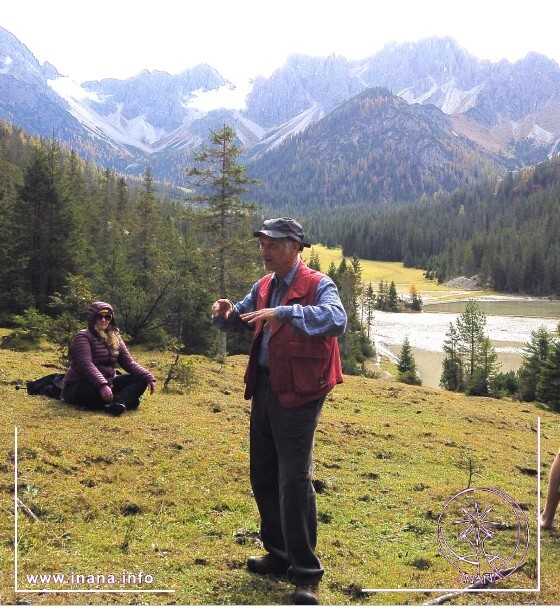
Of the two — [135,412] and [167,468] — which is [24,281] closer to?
[135,412]

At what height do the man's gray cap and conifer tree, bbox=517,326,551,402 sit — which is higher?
the man's gray cap

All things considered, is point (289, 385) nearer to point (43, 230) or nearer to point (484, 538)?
point (484, 538)

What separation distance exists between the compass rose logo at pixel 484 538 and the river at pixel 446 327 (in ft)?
129

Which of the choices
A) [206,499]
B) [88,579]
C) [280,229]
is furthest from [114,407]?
[280,229]

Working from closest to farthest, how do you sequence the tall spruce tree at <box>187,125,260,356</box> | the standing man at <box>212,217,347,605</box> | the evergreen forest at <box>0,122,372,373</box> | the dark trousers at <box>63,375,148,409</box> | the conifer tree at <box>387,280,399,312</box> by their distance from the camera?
1. the standing man at <box>212,217,347,605</box>
2. the dark trousers at <box>63,375,148,409</box>
3. the evergreen forest at <box>0,122,372,373</box>
4. the tall spruce tree at <box>187,125,260,356</box>
5. the conifer tree at <box>387,280,399,312</box>

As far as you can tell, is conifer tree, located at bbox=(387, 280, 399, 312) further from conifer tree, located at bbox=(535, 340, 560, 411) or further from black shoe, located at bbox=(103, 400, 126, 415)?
black shoe, located at bbox=(103, 400, 126, 415)

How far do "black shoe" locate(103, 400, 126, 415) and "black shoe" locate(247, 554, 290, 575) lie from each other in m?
5.56

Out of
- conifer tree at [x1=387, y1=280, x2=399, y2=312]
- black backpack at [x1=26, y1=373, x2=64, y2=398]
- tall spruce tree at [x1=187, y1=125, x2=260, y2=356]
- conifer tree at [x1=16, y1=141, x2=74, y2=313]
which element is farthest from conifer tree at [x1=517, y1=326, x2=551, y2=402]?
conifer tree at [x1=387, y1=280, x2=399, y2=312]

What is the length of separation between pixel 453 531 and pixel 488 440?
8.32 m

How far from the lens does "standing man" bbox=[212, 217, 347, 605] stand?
13.4 ft

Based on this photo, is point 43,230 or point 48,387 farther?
point 43,230

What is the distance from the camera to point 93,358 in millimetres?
9195

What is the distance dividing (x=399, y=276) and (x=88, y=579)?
159 m

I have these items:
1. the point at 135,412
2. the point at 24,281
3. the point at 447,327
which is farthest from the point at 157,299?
the point at 447,327
